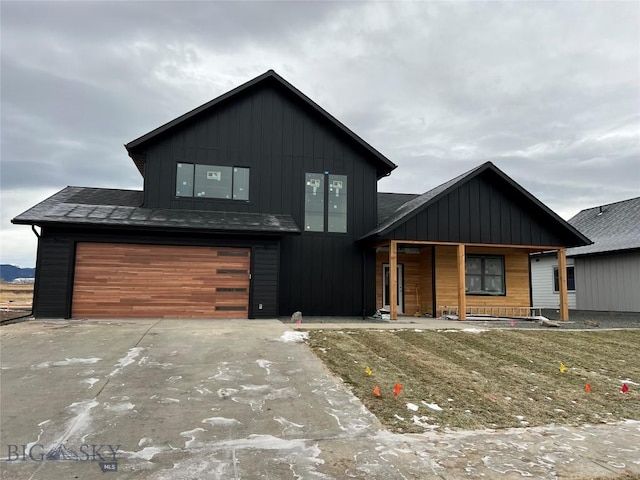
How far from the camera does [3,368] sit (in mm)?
6246

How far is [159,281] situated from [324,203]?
5976 mm

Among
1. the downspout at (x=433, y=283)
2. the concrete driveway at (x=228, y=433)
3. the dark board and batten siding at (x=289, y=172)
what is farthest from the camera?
the downspout at (x=433, y=283)

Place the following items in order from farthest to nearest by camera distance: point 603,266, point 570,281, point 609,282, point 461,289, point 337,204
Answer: point 570,281 → point 603,266 → point 609,282 → point 337,204 → point 461,289

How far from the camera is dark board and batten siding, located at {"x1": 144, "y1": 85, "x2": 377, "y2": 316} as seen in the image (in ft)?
44.1

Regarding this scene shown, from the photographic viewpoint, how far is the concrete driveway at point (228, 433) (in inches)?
139

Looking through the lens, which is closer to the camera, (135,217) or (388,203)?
(135,217)

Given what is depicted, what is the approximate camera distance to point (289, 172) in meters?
14.2

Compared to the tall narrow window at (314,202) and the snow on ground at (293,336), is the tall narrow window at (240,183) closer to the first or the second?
the tall narrow window at (314,202)

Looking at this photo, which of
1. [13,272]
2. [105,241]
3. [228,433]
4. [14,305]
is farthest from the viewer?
[13,272]

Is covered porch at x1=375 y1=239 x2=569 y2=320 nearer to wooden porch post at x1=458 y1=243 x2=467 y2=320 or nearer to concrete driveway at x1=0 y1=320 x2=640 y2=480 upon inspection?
wooden porch post at x1=458 y1=243 x2=467 y2=320

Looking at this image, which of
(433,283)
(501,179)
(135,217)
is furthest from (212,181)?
(501,179)

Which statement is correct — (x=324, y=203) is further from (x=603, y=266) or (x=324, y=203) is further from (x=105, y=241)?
(x=603, y=266)

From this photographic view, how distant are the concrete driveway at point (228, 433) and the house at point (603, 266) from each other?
15.6 meters

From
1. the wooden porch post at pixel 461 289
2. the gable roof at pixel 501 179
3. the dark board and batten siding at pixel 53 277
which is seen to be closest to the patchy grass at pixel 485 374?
the wooden porch post at pixel 461 289
